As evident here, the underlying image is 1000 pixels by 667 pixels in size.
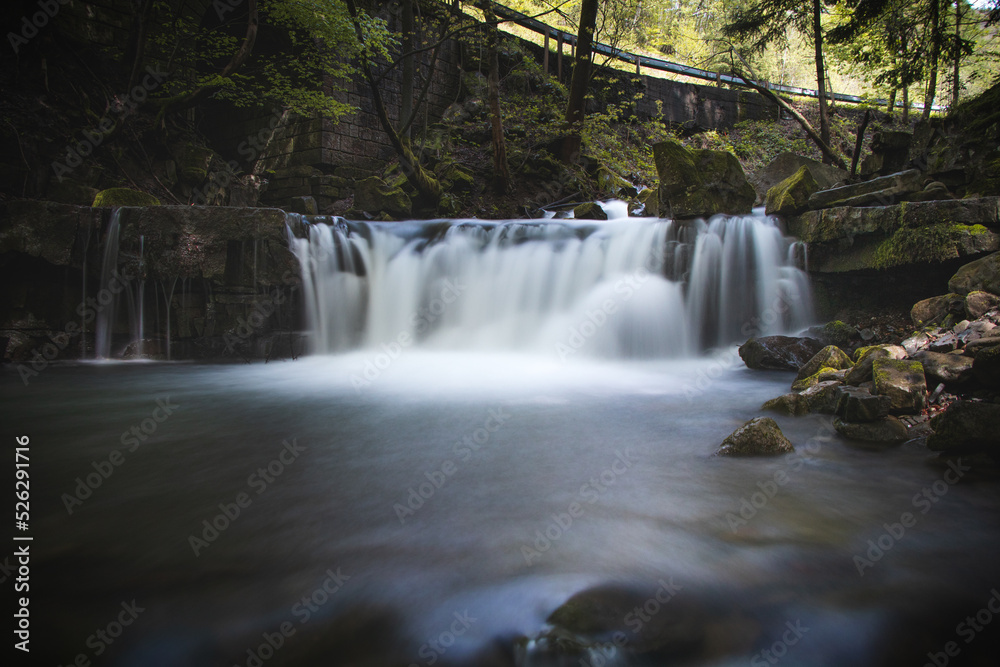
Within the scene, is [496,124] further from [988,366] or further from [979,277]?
[988,366]

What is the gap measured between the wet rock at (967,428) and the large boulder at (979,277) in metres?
3.13

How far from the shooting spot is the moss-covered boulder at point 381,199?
1221 cm

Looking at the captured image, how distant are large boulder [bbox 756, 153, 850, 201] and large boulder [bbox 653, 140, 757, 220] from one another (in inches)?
106

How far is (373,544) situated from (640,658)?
1.41 meters

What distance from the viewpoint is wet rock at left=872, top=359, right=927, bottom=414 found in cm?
399

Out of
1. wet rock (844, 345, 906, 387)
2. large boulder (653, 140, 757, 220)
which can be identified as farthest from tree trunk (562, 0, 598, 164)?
wet rock (844, 345, 906, 387)

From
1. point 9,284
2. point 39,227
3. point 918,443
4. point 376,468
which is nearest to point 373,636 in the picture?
point 376,468

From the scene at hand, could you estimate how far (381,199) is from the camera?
40.2 ft

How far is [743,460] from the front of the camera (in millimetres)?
3672

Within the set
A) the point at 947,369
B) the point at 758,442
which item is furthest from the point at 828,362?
the point at 758,442

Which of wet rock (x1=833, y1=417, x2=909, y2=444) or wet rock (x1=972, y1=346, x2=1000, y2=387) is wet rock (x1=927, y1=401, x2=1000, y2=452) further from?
wet rock (x1=972, y1=346, x2=1000, y2=387)

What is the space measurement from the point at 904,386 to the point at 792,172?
10.6 metres

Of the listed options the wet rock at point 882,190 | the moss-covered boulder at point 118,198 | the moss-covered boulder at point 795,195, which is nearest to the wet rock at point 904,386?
the wet rock at point 882,190

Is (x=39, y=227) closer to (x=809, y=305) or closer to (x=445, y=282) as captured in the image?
(x=445, y=282)
